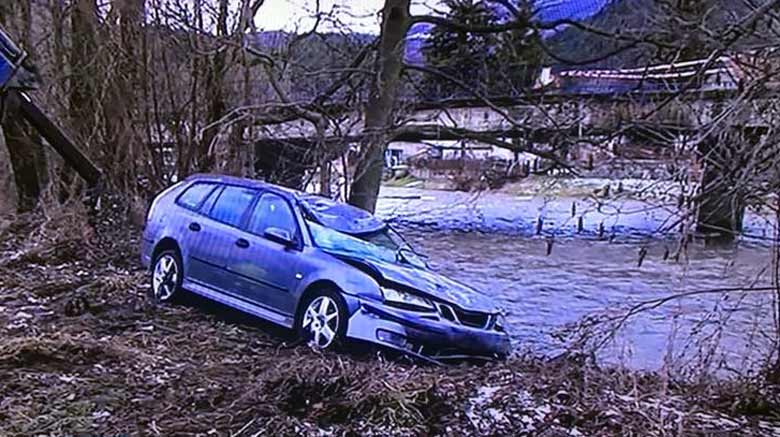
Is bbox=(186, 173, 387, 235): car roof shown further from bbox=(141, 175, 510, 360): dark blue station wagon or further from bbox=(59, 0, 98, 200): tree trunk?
bbox=(59, 0, 98, 200): tree trunk

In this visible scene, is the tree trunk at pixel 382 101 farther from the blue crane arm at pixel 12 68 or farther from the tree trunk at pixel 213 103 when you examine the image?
the blue crane arm at pixel 12 68

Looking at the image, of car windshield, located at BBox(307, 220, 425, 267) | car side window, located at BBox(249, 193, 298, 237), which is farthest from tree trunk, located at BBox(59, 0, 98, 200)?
car windshield, located at BBox(307, 220, 425, 267)

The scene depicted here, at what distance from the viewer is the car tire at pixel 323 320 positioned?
6.07m

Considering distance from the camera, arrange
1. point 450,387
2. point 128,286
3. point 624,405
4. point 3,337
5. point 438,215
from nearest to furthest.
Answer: point 624,405 → point 450,387 → point 3,337 → point 128,286 → point 438,215

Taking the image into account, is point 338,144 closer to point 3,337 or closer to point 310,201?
point 310,201

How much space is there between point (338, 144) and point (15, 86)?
25.3ft

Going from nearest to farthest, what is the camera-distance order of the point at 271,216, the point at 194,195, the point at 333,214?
the point at 271,216
the point at 333,214
the point at 194,195

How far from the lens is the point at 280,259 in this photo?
21.4 feet

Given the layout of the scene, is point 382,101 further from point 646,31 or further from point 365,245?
point 365,245

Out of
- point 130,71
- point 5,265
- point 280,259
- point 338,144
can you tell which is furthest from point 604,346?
point 130,71

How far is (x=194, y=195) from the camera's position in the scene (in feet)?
25.1

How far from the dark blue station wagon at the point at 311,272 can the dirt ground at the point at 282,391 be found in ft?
0.77

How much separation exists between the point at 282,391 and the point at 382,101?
308 inches

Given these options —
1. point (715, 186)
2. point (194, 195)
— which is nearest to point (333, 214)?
point (194, 195)
